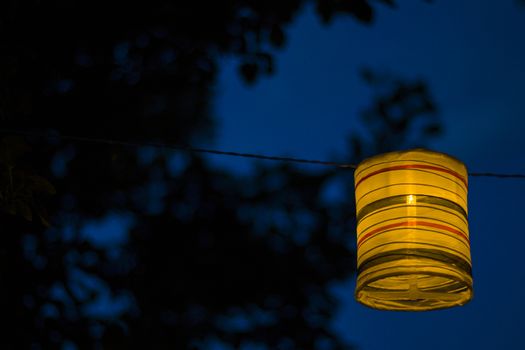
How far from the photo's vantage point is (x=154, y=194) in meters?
7.13

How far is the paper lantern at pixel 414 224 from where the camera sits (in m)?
3.25

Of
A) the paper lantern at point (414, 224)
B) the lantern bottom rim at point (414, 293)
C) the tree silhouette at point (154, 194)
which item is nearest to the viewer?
the paper lantern at point (414, 224)

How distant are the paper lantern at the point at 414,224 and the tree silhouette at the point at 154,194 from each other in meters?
0.63

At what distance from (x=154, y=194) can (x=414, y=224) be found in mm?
4079

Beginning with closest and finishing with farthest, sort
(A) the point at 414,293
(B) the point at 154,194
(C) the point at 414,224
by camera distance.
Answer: (C) the point at 414,224 → (A) the point at 414,293 → (B) the point at 154,194

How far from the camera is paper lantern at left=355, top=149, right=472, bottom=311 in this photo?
10.7 ft

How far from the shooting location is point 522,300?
33.7 m

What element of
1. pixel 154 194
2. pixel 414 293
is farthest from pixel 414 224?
pixel 154 194

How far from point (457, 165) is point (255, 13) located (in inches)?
60.4

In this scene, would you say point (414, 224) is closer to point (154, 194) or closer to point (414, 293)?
point (414, 293)

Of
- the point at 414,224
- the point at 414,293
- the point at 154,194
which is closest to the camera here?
the point at 414,224

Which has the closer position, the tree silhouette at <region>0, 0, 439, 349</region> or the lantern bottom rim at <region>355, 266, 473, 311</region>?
the lantern bottom rim at <region>355, 266, 473, 311</region>

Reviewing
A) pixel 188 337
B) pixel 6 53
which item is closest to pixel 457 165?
pixel 6 53

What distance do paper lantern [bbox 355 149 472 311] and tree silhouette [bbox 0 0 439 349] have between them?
2.06 ft
